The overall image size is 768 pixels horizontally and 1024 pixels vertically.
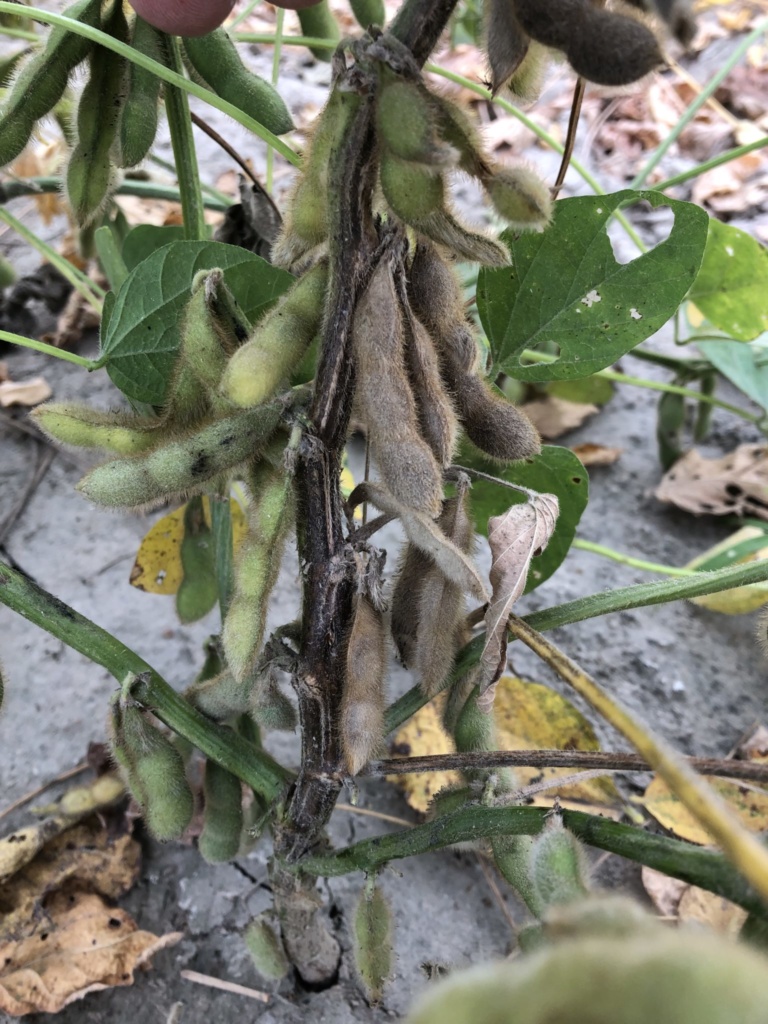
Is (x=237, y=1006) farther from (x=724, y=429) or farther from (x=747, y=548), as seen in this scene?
(x=724, y=429)

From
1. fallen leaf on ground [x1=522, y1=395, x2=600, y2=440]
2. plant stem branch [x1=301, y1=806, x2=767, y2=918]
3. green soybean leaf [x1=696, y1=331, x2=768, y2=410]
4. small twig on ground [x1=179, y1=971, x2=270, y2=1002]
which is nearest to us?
plant stem branch [x1=301, y1=806, x2=767, y2=918]

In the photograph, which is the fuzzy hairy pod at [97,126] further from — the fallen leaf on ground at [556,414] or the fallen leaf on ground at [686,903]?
the fallen leaf on ground at [556,414]

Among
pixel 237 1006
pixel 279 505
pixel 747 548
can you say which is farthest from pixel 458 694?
pixel 747 548

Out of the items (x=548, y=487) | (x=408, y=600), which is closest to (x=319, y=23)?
(x=548, y=487)

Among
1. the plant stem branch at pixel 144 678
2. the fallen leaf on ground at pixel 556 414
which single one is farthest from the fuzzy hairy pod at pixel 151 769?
the fallen leaf on ground at pixel 556 414

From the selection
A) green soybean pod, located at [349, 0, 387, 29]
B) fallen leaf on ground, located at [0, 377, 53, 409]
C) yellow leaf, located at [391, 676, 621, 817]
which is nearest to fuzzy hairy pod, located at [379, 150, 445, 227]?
green soybean pod, located at [349, 0, 387, 29]

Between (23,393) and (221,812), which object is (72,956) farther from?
→ (23,393)

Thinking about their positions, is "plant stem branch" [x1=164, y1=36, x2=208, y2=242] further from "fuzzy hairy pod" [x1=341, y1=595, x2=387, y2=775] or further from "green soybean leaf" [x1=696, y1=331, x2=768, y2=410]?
"green soybean leaf" [x1=696, y1=331, x2=768, y2=410]
